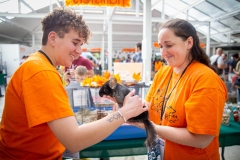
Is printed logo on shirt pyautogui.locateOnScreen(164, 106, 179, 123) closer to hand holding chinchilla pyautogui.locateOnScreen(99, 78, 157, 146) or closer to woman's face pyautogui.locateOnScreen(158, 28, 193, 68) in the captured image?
hand holding chinchilla pyautogui.locateOnScreen(99, 78, 157, 146)

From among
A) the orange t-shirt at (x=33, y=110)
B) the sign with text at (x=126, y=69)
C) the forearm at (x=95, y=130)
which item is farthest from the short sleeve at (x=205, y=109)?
the sign with text at (x=126, y=69)

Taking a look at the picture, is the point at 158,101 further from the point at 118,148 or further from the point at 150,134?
the point at 118,148

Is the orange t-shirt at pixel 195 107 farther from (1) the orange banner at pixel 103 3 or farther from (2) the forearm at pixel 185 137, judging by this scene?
(1) the orange banner at pixel 103 3

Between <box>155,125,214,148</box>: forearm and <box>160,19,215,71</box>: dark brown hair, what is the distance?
1.60ft

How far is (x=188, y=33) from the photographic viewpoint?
1.22 m

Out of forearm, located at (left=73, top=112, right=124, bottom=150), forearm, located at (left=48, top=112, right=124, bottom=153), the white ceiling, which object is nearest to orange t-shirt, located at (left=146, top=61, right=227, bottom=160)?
forearm, located at (left=73, top=112, right=124, bottom=150)

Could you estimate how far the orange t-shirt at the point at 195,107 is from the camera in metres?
1.01

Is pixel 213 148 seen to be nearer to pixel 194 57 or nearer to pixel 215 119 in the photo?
pixel 215 119

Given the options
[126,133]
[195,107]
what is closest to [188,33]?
[195,107]

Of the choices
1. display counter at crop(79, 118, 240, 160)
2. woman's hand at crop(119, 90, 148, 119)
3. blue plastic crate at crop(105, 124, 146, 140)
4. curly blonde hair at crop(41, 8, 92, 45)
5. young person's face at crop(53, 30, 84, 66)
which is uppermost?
curly blonde hair at crop(41, 8, 92, 45)

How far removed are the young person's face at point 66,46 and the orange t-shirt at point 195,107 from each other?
68 cm

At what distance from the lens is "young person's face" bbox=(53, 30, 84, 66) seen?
1043mm

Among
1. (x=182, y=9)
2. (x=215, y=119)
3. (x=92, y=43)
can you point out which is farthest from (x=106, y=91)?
(x=92, y=43)

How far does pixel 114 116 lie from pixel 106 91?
0.22m
